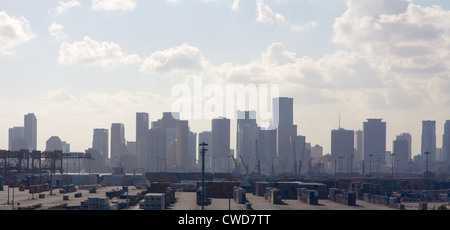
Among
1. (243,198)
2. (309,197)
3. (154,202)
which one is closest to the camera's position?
(154,202)

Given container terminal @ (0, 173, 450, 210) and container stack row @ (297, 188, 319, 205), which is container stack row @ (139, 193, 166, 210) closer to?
container terminal @ (0, 173, 450, 210)

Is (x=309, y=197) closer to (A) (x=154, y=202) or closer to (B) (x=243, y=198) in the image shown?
(B) (x=243, y=198)

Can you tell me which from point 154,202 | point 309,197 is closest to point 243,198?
point 309,197

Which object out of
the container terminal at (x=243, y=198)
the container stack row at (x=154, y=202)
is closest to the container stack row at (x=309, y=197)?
the container terminal at (x=243, y=198)

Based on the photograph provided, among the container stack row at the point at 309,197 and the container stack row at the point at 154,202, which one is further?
the container stack row at the point at 309,197

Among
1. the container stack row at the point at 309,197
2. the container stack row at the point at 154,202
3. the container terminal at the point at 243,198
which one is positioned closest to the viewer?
→ the container stack row at the point at 154,202

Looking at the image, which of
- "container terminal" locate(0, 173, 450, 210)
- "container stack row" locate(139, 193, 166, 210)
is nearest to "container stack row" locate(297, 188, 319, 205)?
"container terminal" locate(0, 173, 450, 210)

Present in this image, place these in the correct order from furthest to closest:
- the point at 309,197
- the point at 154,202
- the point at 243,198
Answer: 1. the point at 243,198
2. the point at 309,197
3. the point at 154,202

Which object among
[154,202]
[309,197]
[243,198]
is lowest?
[243,198]

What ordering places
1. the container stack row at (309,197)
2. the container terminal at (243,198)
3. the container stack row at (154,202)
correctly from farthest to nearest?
the container stack row at (309,197) < the container terminal at (243,198) < the container stack row at (154,202)

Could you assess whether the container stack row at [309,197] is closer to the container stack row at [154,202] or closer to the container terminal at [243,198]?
the container terminal at [243,198]

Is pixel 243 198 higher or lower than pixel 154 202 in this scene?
→ lower
